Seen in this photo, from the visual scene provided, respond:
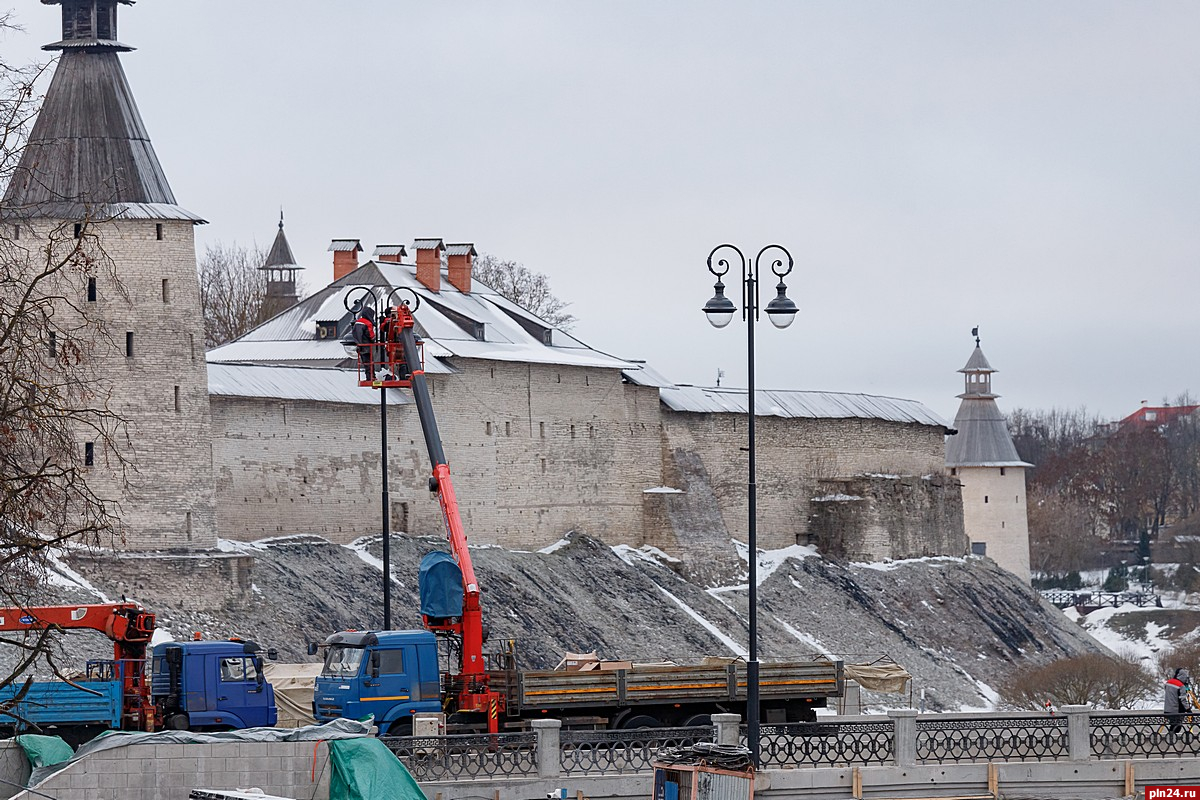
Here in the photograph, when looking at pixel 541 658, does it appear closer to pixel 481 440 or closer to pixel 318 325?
pixel 481 440

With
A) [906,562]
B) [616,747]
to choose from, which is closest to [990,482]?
[906,562]

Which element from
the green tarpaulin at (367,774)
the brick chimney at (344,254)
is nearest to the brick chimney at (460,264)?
the brick chimney at (344,254)

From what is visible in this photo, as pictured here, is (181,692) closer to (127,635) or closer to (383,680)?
(127,635)

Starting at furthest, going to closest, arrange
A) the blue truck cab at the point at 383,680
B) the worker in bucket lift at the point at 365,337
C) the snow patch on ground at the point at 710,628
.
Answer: the snow patch on ground at the point at 710,628 → the worker in bucket lift at the point at 365,337 → the blue truck cab at the point at 383,680

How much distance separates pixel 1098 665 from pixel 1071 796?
2458 cm

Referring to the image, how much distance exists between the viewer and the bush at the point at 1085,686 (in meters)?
39.2

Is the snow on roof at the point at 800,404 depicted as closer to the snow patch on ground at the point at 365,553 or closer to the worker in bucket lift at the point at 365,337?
the snow patch on ground at the point at 365,553

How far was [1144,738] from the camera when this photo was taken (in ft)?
61.4

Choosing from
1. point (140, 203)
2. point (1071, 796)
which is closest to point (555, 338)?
point (140, 203)

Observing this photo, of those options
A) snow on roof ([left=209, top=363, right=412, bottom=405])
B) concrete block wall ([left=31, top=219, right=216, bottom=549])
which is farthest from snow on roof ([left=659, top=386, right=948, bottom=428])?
concrete block wall ([left=31, top=219, right=216, bottom=549])

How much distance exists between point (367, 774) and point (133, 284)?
1889cm

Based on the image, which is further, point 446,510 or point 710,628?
point 710,628

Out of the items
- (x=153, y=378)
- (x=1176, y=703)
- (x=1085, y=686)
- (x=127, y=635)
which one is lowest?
(x=1085, y=686)

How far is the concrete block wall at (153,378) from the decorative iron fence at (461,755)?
663 inches
